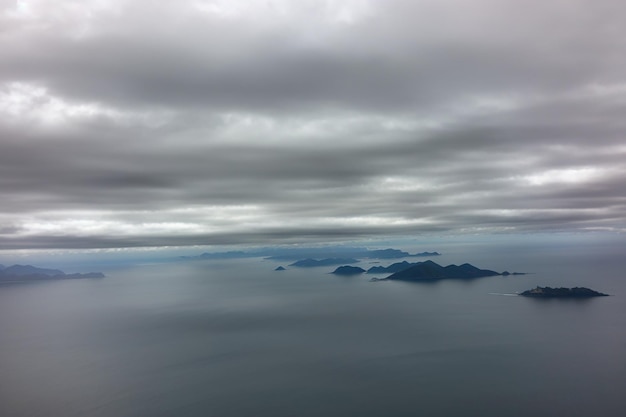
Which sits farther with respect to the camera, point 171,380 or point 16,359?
point 16,359

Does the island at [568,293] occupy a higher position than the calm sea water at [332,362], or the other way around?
the island at [568,293]

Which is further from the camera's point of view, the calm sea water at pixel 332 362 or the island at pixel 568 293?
the island at pixel 568 293

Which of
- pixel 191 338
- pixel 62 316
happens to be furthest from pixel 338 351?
pixel 62 316

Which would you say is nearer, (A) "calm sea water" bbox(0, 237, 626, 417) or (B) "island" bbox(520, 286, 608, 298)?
(A) "calm sea water" bbox(0, 237, 626, 417)

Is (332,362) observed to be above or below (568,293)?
below

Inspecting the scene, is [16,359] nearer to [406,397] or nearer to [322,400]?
[322,400]

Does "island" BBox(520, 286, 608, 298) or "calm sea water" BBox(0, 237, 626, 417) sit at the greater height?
"island" BBox(520, 286, 608, 298)

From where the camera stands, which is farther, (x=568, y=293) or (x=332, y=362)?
(x=568, y=293)

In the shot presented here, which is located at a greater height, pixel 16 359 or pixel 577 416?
pixel 577 416
